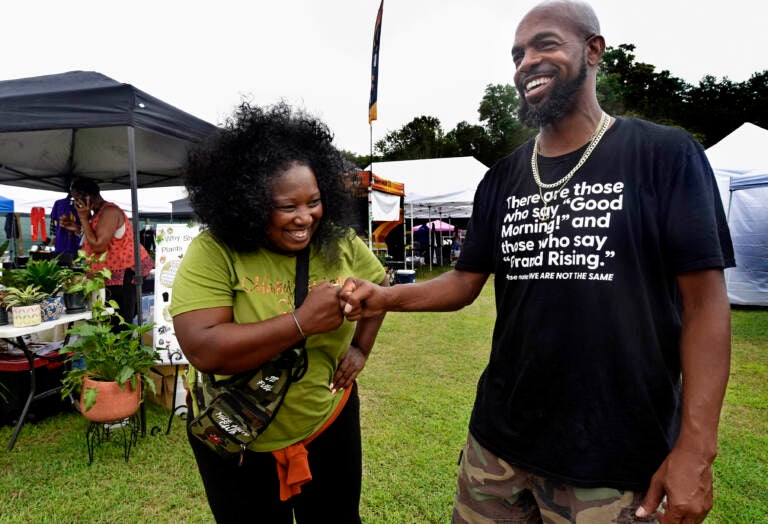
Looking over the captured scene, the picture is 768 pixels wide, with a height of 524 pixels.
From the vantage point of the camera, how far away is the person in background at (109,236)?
4633mm

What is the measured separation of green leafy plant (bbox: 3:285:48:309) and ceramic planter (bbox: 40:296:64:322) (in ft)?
0.17

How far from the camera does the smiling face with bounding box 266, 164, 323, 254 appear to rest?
5.10 ft

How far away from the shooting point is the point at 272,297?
155 centimetres

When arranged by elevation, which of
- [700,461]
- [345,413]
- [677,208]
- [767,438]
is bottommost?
[767,438]

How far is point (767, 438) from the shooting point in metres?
3.67

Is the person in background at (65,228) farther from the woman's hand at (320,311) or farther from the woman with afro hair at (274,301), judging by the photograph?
the woman's hand at (320,311)

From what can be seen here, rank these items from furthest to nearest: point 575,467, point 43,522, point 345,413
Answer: point 43,522 → point 345,413 → point 575,467

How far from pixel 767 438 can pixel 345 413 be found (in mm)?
3961

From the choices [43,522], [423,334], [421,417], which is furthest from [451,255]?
[43,522]

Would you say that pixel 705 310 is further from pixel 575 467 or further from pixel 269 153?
pixel 269 153

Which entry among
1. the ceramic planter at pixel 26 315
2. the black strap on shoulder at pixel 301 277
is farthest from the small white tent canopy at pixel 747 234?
the ceramic planter at pixel 26 315

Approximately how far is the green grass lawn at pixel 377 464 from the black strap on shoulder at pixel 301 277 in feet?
6.23

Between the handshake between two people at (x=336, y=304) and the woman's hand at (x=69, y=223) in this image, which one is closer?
the handshake between two people at (x=336, y=304)

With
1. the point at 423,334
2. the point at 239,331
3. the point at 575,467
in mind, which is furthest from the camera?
the point at 423,334
